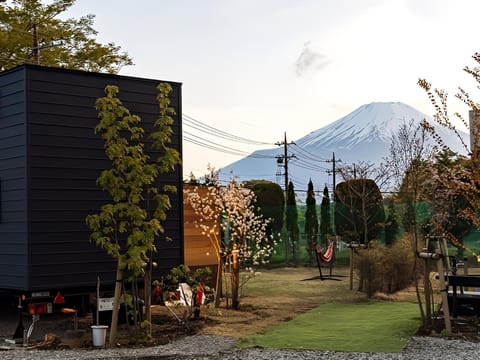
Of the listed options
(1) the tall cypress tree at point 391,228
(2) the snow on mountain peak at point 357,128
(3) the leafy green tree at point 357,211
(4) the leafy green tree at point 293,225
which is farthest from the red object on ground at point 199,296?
(2) the snow on mountain peak at point 357,128

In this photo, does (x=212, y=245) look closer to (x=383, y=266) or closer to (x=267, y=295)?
(x=267, y=295)

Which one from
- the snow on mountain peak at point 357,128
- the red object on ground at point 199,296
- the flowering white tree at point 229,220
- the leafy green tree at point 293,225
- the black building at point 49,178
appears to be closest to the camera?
the black building at point 49,178

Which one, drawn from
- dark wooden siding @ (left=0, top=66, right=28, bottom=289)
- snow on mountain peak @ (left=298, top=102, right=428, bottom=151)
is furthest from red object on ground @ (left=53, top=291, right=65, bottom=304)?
snow on mountain peak @ (left=298, top=102, right=428, bottom=151)

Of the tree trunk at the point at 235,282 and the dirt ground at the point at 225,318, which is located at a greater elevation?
the tree trunk at the point at 235,282

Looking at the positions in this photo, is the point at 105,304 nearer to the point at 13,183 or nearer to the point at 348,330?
the point at 13,183

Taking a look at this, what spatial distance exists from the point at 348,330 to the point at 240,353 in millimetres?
1671

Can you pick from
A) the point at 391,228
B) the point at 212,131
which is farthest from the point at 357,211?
the point at 212,131

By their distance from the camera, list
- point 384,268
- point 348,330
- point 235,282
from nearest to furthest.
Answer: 1. point 348,330
2. point 235,282
3. point 384,268

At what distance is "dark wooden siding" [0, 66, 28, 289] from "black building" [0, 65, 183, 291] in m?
0.01

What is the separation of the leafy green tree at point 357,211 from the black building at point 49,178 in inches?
398

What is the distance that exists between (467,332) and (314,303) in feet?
11.1

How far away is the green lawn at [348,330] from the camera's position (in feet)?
21.4

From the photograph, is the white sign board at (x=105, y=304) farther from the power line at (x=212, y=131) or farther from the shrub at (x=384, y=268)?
the power line at (x=212, y=131)

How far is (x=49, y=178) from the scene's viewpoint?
282 inches
